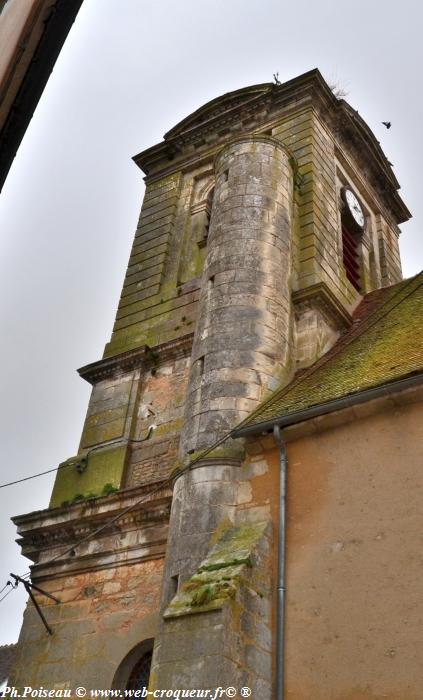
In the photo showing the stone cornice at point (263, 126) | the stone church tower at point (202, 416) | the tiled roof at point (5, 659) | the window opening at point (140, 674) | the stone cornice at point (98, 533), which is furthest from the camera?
the tiled roof at point (5, 659)

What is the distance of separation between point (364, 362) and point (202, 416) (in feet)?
6.45

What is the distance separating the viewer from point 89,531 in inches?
380

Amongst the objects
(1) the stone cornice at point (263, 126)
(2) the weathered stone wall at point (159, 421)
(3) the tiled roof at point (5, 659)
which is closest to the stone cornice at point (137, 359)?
(2) the weathered stone wall at point (159, 421)

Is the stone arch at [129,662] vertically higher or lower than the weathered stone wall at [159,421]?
lower

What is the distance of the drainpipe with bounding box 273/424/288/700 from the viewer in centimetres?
621

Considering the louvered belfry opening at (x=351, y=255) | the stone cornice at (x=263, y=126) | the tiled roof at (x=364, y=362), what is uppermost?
the stone cornice at (x=263, y=126)

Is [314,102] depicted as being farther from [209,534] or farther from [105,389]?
[209,534]

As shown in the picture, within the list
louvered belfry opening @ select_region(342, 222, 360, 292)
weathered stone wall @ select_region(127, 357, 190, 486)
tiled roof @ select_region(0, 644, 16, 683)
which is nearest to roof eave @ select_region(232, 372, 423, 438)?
weathered stone wall @ select_region(127, 357, 190, 486)

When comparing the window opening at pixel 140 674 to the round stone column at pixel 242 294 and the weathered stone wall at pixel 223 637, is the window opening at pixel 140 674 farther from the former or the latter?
the round stone column at pixel 242 294

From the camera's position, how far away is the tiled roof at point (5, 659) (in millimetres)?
16562

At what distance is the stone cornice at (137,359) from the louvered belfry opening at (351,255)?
392cm

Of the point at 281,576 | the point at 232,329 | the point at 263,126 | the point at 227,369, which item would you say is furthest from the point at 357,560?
the point at 263,126

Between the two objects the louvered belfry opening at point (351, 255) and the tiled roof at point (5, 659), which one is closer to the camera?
the louvered belfry opening at point (351, 255)

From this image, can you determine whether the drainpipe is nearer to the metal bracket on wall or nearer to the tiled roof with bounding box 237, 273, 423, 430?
the tiled roof with bounding box 237, 273, 423, 430
